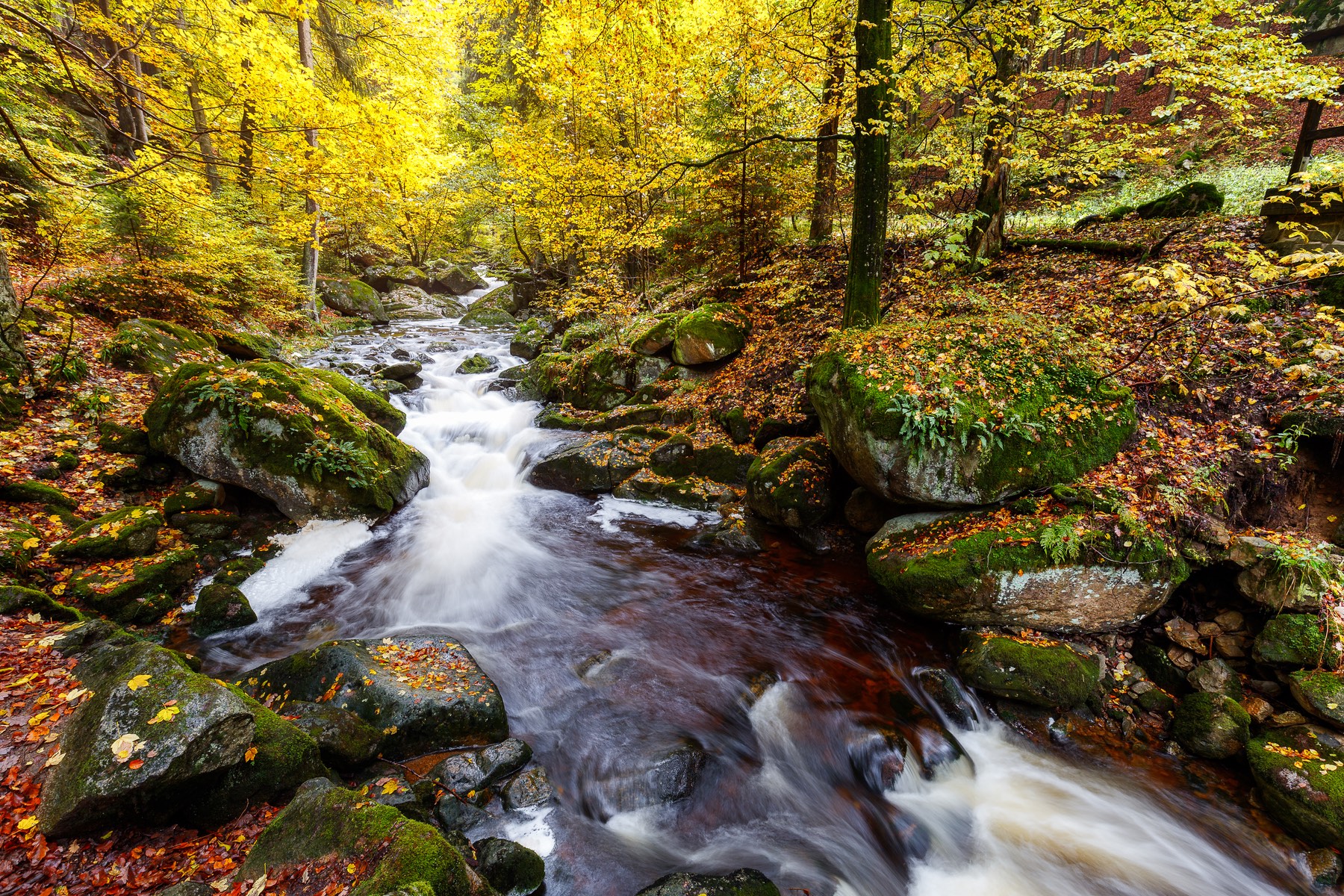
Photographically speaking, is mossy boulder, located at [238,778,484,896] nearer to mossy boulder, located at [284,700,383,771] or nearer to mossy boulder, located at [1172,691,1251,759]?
mossy boulder, located at [284,700,383,771]

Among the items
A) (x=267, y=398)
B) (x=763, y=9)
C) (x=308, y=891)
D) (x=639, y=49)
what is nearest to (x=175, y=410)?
(x=267, y=398)

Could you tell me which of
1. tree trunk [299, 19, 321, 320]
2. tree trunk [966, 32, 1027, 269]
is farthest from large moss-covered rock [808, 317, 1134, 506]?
tree trunk [299, 19, 321, 320]

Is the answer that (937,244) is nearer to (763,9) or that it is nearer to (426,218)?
(763,9)

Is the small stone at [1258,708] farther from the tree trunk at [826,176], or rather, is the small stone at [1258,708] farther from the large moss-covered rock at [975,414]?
the tree trunk at [826,176]

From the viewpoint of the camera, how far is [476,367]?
51.1ft

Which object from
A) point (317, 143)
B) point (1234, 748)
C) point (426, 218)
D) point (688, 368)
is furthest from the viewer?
point (426, 218)

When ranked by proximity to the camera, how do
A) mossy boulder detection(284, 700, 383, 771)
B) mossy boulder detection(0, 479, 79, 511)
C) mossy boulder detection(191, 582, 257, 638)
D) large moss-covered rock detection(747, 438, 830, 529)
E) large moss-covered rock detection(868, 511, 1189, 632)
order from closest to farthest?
1. mossy boulder detection(284, 700, 383, 771)
2. large moss-covered rock detection(868, 511, 1189, 632)
3. mossy boulder detection(0, 479, 79, 511)
4. mossy boulder detection(191, 582, 257, 638)
5. large moss-covered rock detection(747, 438, 830, 529)

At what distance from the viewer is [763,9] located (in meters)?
8.85

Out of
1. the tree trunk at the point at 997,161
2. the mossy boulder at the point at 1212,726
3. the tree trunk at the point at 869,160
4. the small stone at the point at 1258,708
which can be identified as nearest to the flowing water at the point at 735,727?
the mossy boulder at the point at 1212,726

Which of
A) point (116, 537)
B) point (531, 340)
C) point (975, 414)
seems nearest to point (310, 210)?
point (531, 340)

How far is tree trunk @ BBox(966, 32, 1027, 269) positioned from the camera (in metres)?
8.00

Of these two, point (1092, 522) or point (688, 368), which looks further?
point (688, 368)

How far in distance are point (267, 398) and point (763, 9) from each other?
1018 cm

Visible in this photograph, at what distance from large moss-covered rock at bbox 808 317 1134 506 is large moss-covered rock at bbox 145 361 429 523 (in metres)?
7.26
